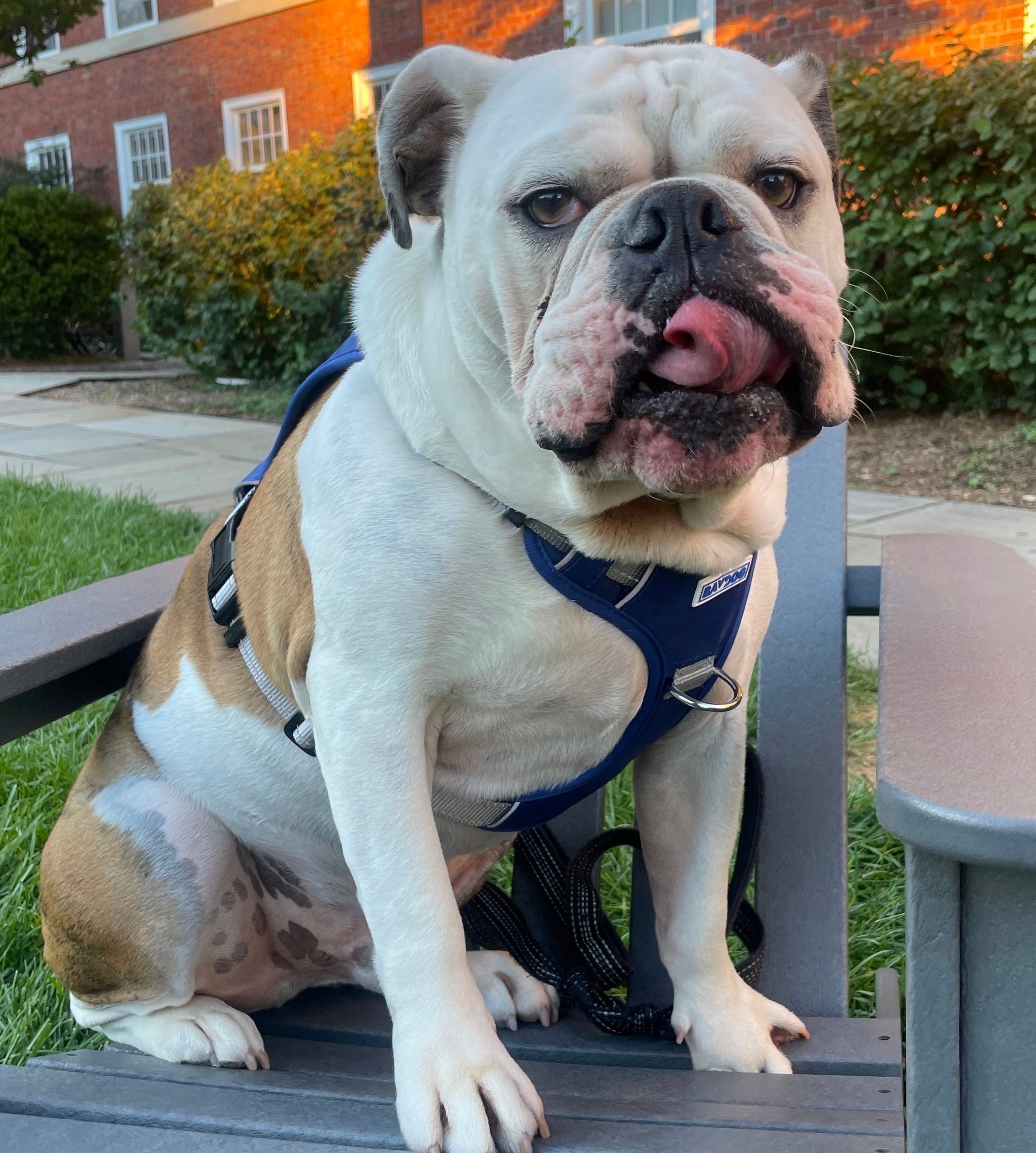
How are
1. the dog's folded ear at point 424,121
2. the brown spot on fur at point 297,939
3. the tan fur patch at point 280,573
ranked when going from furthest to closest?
the brown spot on fur at point 297,939
the tan fur patch at point 280,573
the dog's folded ear at point 424,121

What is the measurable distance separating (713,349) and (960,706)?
1.49ft

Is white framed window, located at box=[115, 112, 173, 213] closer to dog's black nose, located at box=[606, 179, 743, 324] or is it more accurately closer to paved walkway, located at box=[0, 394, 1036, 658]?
paved walkway, located at box=[0, 394, 1036, 658]

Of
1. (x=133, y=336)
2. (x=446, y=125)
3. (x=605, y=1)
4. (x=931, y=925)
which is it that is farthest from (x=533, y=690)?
(x=133, y=336)

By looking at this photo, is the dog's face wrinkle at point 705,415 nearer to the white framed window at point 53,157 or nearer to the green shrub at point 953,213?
the green shrub at point 953,213

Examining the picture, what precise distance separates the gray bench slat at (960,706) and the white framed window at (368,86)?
14190mm

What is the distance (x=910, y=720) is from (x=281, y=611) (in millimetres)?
900

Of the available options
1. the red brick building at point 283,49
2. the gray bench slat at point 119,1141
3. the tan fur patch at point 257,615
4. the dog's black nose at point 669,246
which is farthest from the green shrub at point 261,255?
the gray bench slat at point 119,1141

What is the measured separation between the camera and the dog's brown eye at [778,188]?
1.48 m

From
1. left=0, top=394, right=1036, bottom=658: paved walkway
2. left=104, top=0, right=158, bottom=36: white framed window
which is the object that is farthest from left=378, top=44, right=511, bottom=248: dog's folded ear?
left=104, top=0, right=158, bottom=36: white framed window

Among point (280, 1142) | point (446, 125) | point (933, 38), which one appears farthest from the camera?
point (933, 38)

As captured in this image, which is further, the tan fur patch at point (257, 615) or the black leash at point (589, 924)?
the black leash at point (589, 924)

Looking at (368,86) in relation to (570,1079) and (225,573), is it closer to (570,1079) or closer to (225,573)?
(225,573)

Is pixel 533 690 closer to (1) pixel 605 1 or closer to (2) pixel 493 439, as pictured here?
(2) pixel 493 439

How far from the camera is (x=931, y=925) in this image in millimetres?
1021
